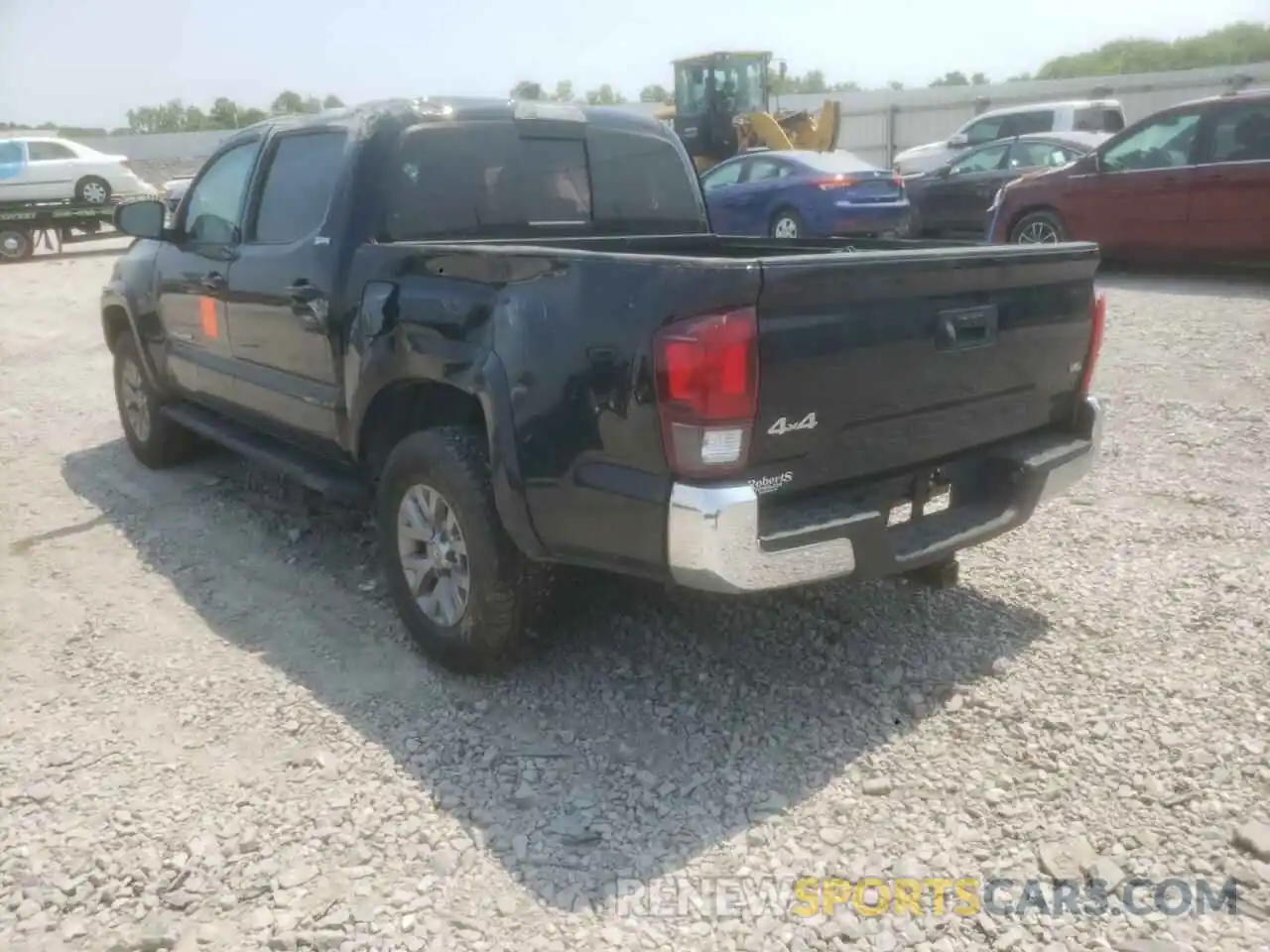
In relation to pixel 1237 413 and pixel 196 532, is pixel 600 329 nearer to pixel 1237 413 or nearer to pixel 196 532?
pixel 196 532

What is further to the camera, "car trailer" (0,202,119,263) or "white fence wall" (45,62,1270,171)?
"white fence wall" (45,62,1270,171)

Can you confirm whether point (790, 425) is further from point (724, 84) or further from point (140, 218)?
point (724, 84)

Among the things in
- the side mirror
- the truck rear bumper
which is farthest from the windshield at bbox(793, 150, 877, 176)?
the truck rear bumper

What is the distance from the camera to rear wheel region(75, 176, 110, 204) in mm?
21359

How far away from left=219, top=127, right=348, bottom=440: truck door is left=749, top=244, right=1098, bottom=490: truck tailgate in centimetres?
203

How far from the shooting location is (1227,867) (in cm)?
281

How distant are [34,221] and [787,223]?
13.8 meters

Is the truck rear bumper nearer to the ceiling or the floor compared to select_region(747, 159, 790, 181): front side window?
nearer to the floor

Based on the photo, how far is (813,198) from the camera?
45.7ft

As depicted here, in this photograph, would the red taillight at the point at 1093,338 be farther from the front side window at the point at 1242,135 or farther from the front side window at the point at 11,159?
the front side window at the point at 11,159

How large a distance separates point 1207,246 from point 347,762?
32.3 feet

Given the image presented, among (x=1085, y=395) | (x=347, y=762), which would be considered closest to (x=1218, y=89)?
(x=1085, y=395)

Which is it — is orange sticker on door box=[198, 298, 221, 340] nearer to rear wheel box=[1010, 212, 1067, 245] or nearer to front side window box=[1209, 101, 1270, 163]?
rear wheel box=[1010, 212, 1067, 245]

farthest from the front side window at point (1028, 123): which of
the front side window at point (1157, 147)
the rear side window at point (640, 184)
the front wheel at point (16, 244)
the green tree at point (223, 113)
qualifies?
the green tree at point (223, 113)
